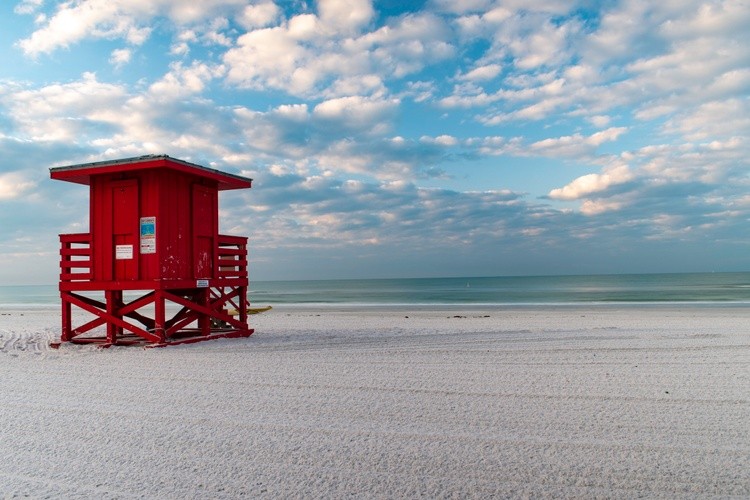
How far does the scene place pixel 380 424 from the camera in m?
5.09

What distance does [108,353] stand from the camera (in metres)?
10.0

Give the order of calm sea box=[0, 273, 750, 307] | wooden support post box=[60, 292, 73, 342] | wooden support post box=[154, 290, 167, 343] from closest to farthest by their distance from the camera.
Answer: wooden support post box=[154, 290, 167, 343] → wooden support post box=[60, 292, 73, 342] → calm sea box=[0, 273, 750, 307]

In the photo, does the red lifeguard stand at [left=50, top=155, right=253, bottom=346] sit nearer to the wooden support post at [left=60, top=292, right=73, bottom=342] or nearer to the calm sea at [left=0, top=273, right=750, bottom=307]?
the wooden support post at [left=60, top=292, right=73, bottom=342]

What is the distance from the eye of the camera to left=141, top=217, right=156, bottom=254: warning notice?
10484 millimetres

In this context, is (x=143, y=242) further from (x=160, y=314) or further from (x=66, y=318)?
(x=66, y=318)

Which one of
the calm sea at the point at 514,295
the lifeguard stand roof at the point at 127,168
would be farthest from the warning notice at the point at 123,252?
the calm sea at the point at 514,295

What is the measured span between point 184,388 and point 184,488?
3.30 m

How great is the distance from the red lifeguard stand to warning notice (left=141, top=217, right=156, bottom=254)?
0.02 m

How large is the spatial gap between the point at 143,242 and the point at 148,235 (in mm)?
169

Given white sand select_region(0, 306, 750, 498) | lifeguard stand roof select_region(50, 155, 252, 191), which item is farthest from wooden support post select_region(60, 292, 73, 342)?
lifeguard stand roof select_region(50, 155, 252, 191)

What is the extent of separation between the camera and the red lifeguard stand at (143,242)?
10484mm

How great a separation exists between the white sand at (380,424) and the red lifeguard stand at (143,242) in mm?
1529

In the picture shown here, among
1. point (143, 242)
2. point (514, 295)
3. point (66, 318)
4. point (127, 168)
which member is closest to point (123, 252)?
point (143, 242)

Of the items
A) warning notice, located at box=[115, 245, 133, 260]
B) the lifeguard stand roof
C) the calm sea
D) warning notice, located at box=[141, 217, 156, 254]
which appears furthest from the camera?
the calm sea
